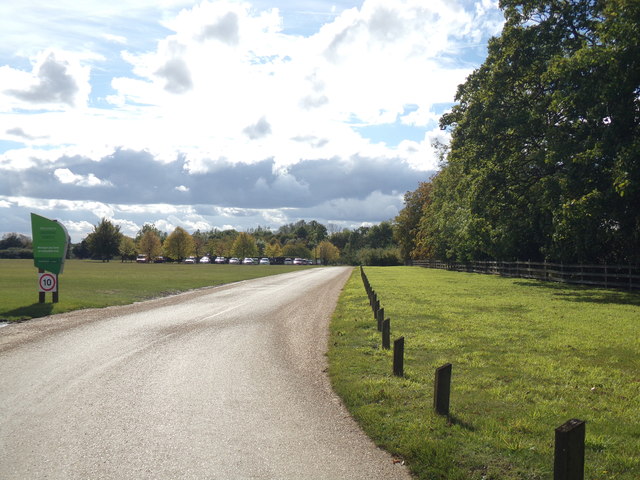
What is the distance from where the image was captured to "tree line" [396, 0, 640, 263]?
22.8m

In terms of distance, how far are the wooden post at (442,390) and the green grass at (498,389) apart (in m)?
0.16

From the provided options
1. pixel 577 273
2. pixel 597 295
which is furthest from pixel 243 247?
pixel 597 295

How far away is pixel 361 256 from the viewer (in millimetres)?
123625

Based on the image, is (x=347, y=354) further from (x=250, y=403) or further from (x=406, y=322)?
(x=406, y=322)

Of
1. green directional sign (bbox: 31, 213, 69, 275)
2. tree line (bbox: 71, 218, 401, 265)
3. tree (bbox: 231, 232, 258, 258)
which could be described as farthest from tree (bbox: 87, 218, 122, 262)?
green directional sign (bbox: 31, 213, 69, 275)

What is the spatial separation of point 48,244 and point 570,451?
21.6m

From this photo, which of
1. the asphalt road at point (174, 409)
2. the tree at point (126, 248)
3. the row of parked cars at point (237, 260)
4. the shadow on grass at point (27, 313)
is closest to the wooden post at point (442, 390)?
the asphalt road at point (174, 409)

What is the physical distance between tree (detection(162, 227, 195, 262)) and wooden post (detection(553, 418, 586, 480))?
13865 cm

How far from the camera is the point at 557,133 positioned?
27.2 meters

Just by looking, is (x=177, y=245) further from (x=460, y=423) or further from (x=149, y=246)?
(x=460, y=423)

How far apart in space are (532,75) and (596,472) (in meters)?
28.4

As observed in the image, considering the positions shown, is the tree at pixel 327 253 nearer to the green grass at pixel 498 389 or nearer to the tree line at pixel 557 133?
the tree line at pixel 557 133

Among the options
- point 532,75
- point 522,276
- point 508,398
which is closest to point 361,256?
point 522,276

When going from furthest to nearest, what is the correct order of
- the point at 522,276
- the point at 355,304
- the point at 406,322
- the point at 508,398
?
the point at 522,276
the point at 355,304
the point at 406,322
the point at 508,398
